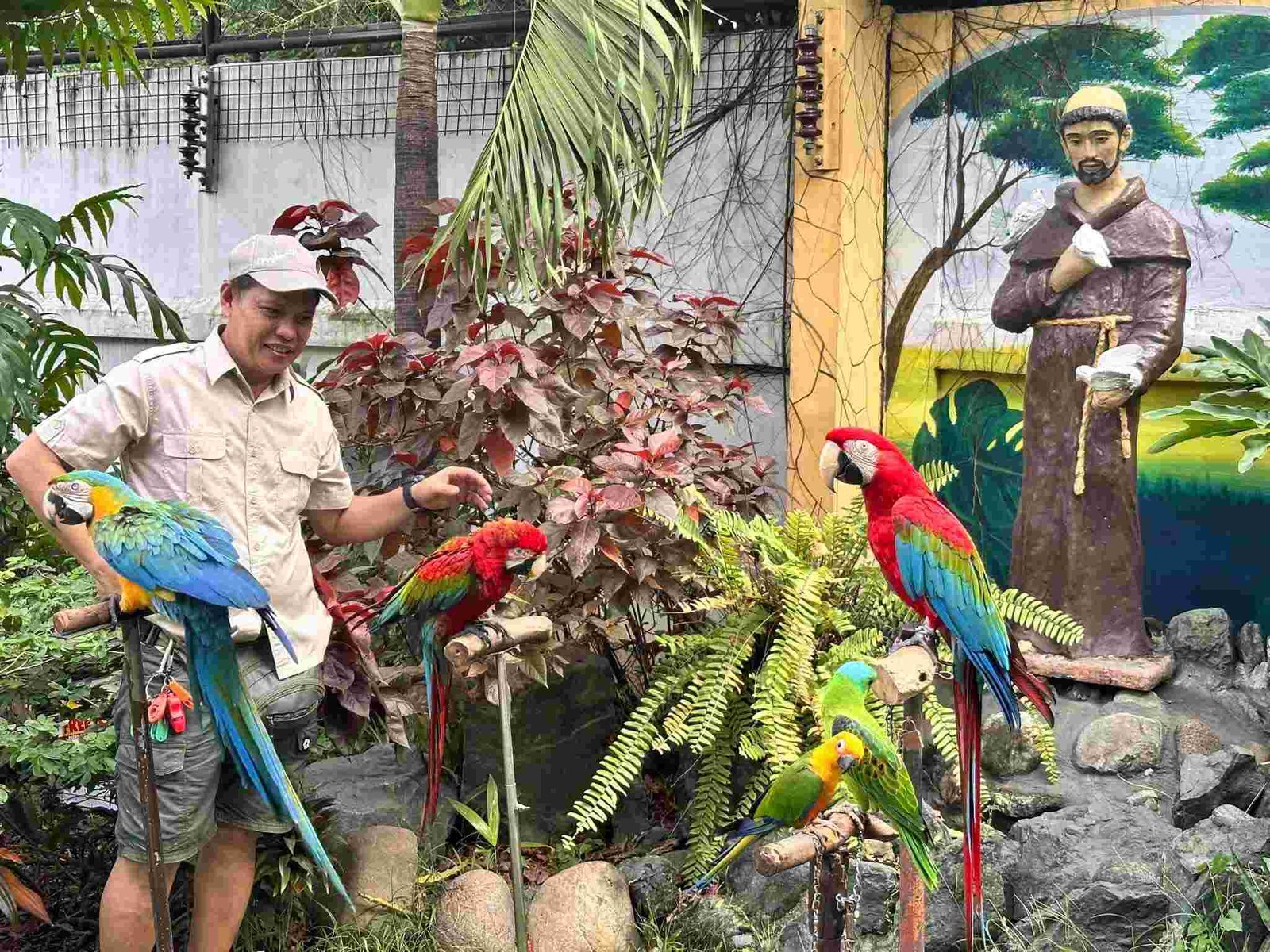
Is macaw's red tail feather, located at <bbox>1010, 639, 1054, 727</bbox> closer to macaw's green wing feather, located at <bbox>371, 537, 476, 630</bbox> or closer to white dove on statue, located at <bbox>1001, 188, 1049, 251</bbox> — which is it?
macaw's green wing feather, located at <bbox>371, 537, 476, 630</bbox>

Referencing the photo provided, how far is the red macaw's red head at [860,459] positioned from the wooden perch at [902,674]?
475 mm

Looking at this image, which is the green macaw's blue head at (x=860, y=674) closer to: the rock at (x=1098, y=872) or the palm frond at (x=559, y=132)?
the rock at (x=1098, y=872)

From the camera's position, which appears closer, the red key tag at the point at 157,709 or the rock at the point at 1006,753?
the red key tag at the point at 157,709

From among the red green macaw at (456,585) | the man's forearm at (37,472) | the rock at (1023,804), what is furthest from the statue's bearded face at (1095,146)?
the man's forearm at (37,472)

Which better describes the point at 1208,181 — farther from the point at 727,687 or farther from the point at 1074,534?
the point at 727,687

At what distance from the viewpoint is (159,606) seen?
2785 millimetres

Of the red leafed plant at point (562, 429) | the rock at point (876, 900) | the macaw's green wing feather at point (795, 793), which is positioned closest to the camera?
the macaw's green wing feather at point (795, 793)

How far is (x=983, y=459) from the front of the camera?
5.80 meters

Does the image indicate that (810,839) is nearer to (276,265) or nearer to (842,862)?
(842,862)

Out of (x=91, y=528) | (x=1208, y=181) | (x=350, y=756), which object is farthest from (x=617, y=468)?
(x=1208, y=181)

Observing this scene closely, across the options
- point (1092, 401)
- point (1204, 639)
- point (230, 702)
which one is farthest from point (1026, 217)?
point (230, 702)

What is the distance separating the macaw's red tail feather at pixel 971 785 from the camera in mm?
2998

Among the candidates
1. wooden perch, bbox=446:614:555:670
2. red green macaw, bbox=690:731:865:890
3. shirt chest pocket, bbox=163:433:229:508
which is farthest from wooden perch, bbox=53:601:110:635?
red green macaw, bbox=690:731:865:890

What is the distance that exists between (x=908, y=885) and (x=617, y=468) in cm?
177
